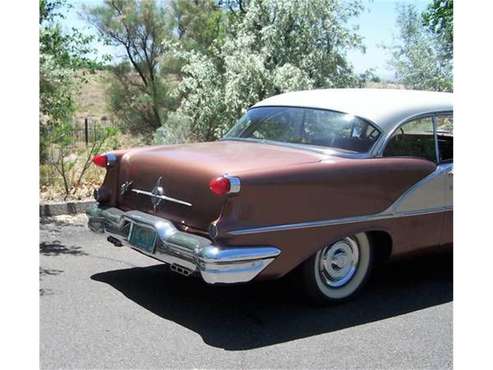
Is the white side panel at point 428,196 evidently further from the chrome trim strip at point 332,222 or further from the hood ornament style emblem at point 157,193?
the hood ornament style emblem at point 157,193

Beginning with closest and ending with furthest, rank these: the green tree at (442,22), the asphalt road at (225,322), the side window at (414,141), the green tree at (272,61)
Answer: the asphalt road at (225,322) → the side window at (414,141) → the green tree at (272,61) → the green tree at (442,22)

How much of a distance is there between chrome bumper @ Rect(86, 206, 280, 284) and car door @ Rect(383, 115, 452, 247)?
129 cm

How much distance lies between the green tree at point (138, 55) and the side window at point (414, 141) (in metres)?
11.7

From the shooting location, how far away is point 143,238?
4.64 metres

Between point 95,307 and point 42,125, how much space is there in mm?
4147

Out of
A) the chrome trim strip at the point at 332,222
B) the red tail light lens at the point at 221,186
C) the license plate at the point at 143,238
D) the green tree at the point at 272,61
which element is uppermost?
the green tree at the point at 272,61

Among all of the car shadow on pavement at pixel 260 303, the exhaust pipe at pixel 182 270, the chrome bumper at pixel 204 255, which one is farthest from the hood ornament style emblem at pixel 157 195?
the car shadow on pavement at pixel 260 303

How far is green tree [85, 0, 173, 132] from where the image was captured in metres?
16.9

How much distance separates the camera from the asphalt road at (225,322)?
384cm

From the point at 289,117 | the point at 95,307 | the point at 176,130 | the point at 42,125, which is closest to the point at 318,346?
the point at 95,307

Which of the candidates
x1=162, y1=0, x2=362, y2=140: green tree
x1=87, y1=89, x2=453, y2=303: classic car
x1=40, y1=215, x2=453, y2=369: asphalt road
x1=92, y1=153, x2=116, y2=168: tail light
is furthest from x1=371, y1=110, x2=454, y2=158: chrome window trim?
x1=162, y1=0, x2=362, y2=140: green tree

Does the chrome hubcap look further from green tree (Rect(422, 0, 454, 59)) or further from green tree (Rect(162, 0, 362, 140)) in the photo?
green tree (Rect(422, 0, 454, 59))

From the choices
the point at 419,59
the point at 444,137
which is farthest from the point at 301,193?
the point at 419,59
